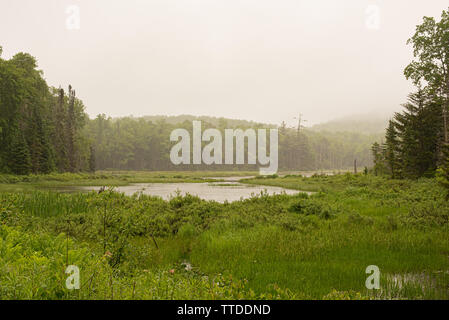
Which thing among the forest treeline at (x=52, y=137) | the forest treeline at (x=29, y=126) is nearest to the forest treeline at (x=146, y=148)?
the forest treeline at (x=52, y=137)

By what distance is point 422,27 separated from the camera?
29.4 m

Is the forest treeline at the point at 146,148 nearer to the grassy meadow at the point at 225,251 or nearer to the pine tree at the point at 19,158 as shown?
the pine tree at the point at 19,158

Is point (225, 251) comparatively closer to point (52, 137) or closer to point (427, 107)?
point (427, 107)

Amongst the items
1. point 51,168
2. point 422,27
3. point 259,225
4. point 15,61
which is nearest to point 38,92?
point 15,61

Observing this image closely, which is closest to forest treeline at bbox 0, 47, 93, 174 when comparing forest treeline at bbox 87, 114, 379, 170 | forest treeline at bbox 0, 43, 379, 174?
forest treeline at bbox 0, 43, 379, 174

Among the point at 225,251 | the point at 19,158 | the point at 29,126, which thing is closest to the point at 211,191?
the point at 225,251

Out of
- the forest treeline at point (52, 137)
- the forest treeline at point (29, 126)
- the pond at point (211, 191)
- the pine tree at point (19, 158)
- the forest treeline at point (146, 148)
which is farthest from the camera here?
the forest treeline at point (146, 148)

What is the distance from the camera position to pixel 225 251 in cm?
957

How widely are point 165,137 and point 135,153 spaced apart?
14.5 metres

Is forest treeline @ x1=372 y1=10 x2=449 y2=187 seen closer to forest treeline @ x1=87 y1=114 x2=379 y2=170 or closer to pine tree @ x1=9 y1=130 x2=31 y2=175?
pine tree @ x1=9 y1=130 x2=31 y2=175

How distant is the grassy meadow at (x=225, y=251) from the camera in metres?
4.96

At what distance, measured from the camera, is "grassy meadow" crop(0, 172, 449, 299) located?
195 inches

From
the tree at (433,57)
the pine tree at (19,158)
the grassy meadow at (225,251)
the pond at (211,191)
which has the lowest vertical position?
the pond at (211,191)

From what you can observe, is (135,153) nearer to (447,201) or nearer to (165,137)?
(165,137)
